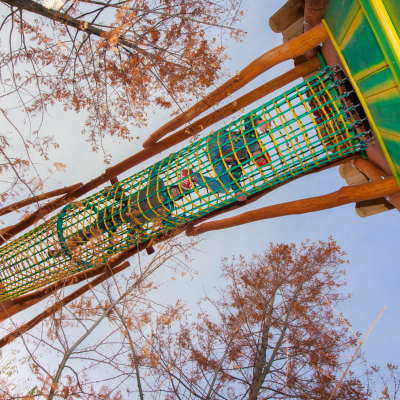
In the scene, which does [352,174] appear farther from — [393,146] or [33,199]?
[33,199]

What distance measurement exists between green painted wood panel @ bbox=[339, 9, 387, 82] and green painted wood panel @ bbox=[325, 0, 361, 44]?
0.05 m

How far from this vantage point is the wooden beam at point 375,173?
7.98ft

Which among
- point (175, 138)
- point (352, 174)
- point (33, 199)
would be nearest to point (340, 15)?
point (352, 174)

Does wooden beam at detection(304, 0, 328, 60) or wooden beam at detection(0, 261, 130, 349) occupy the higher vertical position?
wooden beam at detection(304, 0, 328, 60)

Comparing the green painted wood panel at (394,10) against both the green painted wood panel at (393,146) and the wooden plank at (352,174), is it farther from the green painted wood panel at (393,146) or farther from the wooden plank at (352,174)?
the wooden plank at (352,174)

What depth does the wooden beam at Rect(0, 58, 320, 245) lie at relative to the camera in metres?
3.17

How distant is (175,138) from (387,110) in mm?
2644

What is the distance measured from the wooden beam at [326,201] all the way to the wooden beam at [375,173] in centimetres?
14

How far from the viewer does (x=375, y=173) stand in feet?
8.62

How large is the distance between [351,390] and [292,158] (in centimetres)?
466

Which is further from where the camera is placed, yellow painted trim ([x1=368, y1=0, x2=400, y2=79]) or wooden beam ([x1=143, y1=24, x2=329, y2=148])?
wooden beam ([x1=143, y1=24, x2=329, y2=148])

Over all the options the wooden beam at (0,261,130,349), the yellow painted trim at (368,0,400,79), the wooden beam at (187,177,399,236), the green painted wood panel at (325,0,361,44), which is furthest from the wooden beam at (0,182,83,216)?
the yellow painted trim at (368,0,400,79)

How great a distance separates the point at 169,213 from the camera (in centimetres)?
373

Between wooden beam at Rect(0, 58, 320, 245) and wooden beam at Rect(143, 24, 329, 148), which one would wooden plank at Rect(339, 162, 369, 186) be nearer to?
wooden beam at Rect(0, 58, 320, 245)
